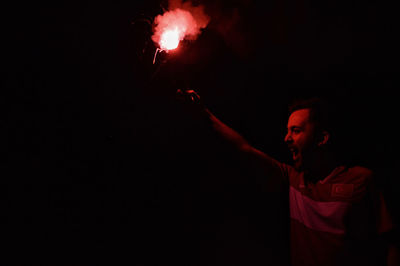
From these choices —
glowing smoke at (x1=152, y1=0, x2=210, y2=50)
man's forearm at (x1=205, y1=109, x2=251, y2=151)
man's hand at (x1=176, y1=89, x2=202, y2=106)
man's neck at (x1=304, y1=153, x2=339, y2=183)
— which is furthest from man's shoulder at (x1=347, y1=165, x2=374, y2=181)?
glowing smoke at (x1=152, y1=0, x2=210, y2=50)

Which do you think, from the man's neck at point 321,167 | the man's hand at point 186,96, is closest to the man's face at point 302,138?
the man's neck at point 321,167

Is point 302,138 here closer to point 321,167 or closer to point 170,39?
point 321,167

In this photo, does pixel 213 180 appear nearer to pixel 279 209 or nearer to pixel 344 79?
pixel 279 209

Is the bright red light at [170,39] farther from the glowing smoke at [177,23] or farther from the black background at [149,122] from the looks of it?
the black background at [149,122]

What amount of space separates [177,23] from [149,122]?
123cm

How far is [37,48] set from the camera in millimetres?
2918

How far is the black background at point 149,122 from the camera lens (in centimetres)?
285

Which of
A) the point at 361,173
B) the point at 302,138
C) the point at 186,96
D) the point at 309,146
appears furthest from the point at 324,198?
the point at 186,96

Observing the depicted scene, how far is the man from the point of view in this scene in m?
2.39

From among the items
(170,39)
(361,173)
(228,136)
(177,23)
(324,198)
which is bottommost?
(324,198)

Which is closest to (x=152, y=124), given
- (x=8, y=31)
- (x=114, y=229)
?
(x=114, y=229)

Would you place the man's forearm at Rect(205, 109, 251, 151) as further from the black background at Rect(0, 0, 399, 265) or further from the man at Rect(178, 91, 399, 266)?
the black background at Rect(0, 0, 399, 265)

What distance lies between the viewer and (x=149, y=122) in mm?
3088

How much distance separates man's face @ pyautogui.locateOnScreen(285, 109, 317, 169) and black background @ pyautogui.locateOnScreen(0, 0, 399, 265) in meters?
0.73
